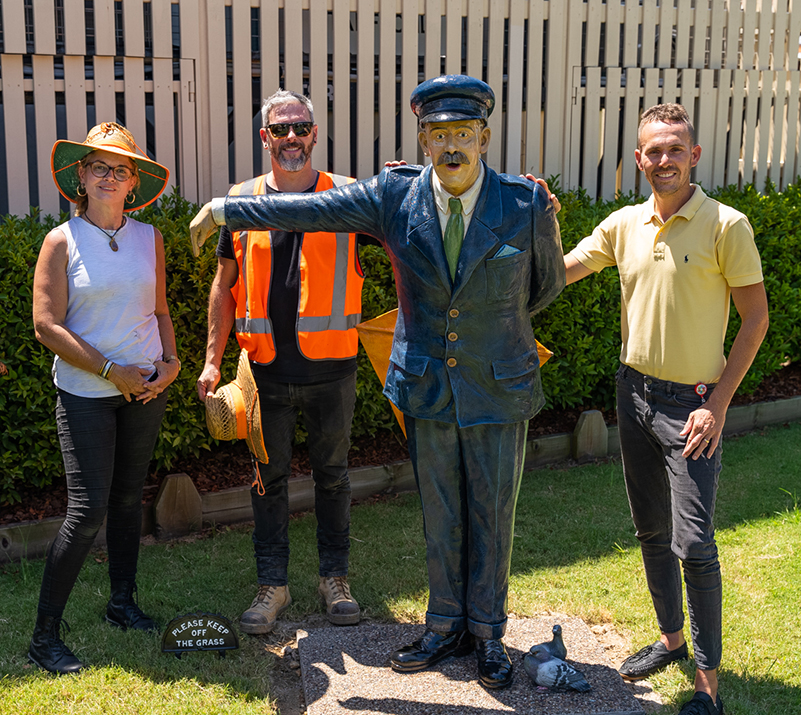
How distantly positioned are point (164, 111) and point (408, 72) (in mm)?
1817

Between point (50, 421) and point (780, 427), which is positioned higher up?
point (50, 421)

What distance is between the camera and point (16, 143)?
5.63 m

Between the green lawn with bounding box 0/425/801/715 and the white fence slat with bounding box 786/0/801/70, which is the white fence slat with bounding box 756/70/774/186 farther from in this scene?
the green lawn with bounding box 0/425/801/715

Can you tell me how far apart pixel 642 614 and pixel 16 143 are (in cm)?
464

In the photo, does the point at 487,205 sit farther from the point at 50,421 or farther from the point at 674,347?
the point at 50,421

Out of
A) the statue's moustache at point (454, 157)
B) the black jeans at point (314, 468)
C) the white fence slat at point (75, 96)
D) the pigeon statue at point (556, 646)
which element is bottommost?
the pigeon statue at point (556, 646)

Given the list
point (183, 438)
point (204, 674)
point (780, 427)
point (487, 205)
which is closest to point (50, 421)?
point (183, 438)

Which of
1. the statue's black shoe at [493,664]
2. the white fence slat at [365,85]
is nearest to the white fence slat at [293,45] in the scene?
the white fence slat at [365,85]

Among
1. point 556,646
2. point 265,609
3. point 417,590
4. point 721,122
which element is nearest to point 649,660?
point 556,646

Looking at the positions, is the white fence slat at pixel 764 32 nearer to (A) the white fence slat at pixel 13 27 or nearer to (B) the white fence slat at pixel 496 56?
(B) the white fence slat at pixel 496 56

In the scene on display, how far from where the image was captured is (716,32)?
779 cm

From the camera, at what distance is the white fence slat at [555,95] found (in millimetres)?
7113

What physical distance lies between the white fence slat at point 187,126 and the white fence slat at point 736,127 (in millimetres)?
4811

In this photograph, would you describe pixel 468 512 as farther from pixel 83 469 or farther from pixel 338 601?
pixel 83 469
